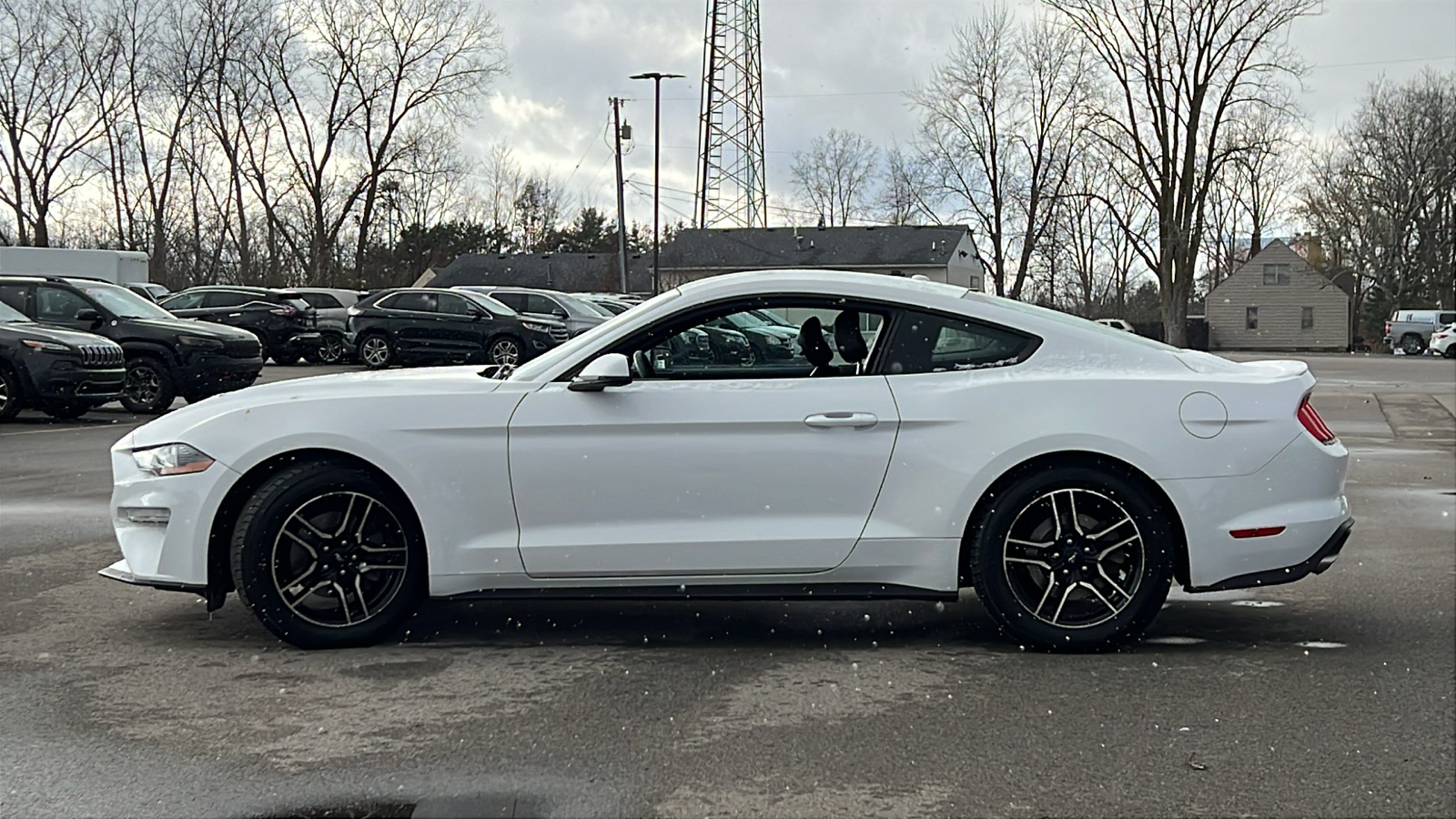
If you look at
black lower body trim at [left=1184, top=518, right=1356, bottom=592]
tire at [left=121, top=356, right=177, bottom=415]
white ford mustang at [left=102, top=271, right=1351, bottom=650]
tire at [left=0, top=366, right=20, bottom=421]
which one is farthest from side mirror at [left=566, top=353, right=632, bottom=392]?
tire at [left=121, top=356, right=177, bottom=415]

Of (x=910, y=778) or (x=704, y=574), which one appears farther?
(x=704, y=574)

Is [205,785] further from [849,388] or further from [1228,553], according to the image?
[1228,553]

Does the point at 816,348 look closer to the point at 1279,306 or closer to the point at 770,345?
the point at 770,345

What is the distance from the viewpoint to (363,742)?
3.76 m

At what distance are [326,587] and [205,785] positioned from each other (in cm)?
131

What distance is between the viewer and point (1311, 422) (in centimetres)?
472

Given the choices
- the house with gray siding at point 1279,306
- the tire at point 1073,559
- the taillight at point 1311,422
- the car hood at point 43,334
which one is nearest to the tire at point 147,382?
the car hood at point 43,334

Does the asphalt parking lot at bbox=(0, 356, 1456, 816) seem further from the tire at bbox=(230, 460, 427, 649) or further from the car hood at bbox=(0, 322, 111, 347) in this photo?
the car hood at bbox=(0, 322, 111, 347)

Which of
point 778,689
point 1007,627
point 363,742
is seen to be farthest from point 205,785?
point 1007,627

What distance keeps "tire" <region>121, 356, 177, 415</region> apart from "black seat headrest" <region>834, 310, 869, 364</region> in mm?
13068

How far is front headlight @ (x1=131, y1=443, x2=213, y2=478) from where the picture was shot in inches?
184

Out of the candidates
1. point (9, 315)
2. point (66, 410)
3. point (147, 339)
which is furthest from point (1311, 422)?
point (9, 315)

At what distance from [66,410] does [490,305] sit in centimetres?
1027

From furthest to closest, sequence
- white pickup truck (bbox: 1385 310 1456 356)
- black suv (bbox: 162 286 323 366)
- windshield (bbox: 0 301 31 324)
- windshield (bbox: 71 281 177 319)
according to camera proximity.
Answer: white pickup truck (bbox: 1385 310 1456 356) → black suv (bbox: 162 286 323 366) → windshield (bbox: 71 281 177 319) → windshield (bbox: 0 301 31 324)
